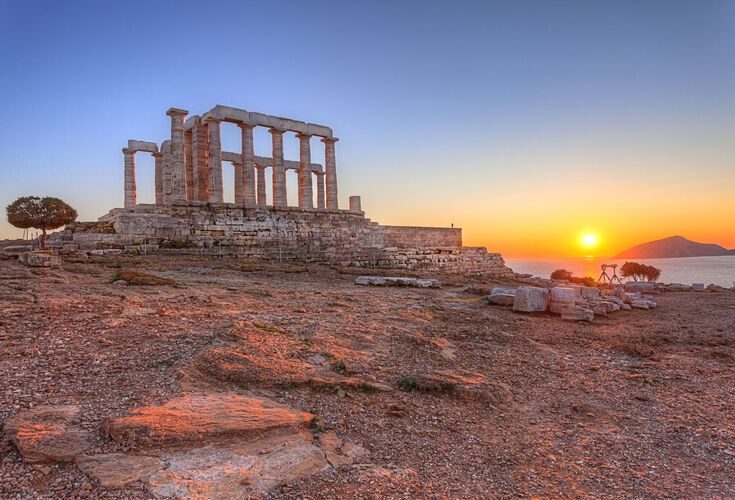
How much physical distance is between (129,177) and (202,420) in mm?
26969

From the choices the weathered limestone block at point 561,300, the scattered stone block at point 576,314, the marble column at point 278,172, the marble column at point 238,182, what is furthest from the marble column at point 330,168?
the scattered stone block at point 576,314

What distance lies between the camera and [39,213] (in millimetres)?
19844

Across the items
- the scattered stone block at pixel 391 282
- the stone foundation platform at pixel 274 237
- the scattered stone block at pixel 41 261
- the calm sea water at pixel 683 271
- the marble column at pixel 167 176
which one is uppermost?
the marble column at pixel 167 176

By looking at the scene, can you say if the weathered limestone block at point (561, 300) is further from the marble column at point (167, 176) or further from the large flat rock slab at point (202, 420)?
the marble column at point (167, 176)

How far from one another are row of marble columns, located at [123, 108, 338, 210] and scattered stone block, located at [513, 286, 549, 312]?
16764 mm

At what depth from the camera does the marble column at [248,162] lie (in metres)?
24.2

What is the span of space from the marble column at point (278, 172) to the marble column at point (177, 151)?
502 cm

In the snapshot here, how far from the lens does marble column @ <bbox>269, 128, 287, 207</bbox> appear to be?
83.6 ft

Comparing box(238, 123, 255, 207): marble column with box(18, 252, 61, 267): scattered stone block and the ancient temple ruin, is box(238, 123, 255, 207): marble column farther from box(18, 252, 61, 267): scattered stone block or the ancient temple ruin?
box(18, 252, 61, 267): scattered stone block

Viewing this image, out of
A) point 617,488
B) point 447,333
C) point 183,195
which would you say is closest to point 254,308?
point 447,333

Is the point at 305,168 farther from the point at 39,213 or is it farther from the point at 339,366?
the point at 339,366

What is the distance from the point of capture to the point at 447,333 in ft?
26.2

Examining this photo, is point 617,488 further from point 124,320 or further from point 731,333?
point 731,333

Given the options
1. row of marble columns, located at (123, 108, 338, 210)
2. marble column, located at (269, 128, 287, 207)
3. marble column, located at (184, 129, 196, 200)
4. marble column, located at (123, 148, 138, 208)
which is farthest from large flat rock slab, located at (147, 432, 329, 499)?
marble column, located at (123, 148, 138, 208)
